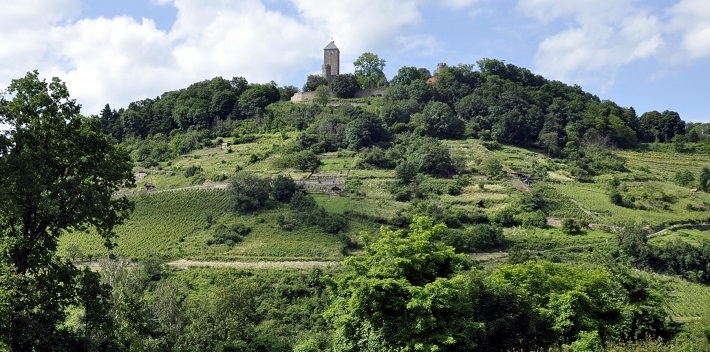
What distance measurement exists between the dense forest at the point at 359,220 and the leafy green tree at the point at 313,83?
3377mm

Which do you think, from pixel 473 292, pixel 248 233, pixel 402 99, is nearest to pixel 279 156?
pixel 248 233

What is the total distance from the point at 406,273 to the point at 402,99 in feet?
256

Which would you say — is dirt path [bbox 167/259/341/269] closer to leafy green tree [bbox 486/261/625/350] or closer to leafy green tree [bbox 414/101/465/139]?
leafy green tree [bbox 486/261/625/350]

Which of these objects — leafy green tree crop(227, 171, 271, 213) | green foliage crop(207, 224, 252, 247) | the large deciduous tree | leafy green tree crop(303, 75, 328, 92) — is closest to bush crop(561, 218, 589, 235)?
leafy green tree crop(227, 171, 271, 213)

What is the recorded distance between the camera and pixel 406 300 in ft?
67.5

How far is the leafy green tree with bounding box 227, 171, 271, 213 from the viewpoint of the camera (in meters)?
59.0

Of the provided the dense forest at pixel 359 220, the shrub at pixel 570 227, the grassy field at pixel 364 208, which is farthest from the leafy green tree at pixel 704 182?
the shrub at pixel 570 227

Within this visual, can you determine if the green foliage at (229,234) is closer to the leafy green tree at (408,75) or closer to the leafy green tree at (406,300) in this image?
the leafy green tree at (406,300)

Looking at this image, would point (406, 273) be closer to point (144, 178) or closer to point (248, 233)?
point (248, 233)

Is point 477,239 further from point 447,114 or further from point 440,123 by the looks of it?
point 447,114

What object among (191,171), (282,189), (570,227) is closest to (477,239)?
(570,227)

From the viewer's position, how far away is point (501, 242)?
5450 centimetres

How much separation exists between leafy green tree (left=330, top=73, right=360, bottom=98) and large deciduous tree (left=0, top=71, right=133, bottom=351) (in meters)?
85.9

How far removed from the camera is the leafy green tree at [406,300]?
20.0 metres
